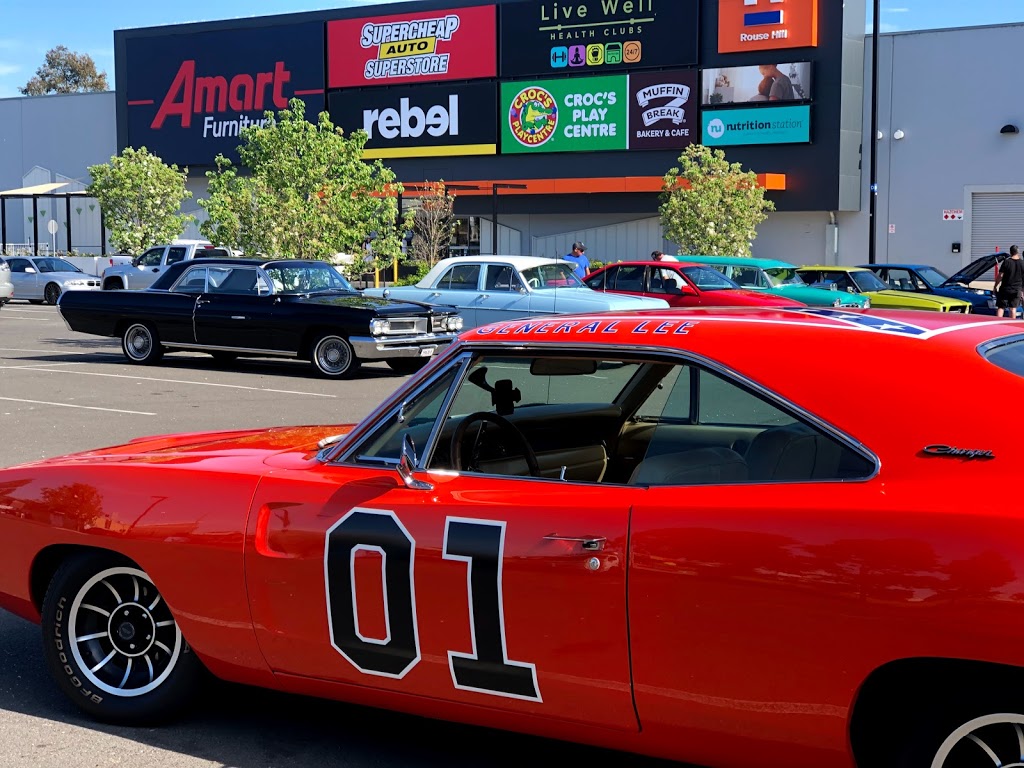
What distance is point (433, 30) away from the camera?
154ft

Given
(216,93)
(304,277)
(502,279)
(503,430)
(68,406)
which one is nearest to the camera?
(503,430)

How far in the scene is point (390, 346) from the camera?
16719mm

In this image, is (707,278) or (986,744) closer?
(986,744)

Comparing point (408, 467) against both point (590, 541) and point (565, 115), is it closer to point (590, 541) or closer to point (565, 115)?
point (590, 541)

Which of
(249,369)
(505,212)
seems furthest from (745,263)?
(505,212)

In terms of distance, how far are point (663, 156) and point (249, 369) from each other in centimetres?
2761

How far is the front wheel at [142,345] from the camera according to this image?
60.4 feet

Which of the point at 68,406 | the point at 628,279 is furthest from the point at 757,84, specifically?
the point at 68,406

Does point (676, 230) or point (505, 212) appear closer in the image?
point (676, 230)

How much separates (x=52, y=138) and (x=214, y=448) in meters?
61.0

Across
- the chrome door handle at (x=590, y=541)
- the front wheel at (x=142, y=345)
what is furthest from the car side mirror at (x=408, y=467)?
the front wheel at (x=142, y=345)

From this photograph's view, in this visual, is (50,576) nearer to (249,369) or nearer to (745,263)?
(249,369)

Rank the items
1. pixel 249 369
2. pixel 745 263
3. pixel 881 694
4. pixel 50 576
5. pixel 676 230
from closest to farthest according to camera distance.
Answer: pixel 881 694
pixel 50 576
pixel 249 369
pixel 745 263
pixel 676 230

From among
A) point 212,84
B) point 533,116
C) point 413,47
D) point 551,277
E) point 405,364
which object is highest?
point 413,47
